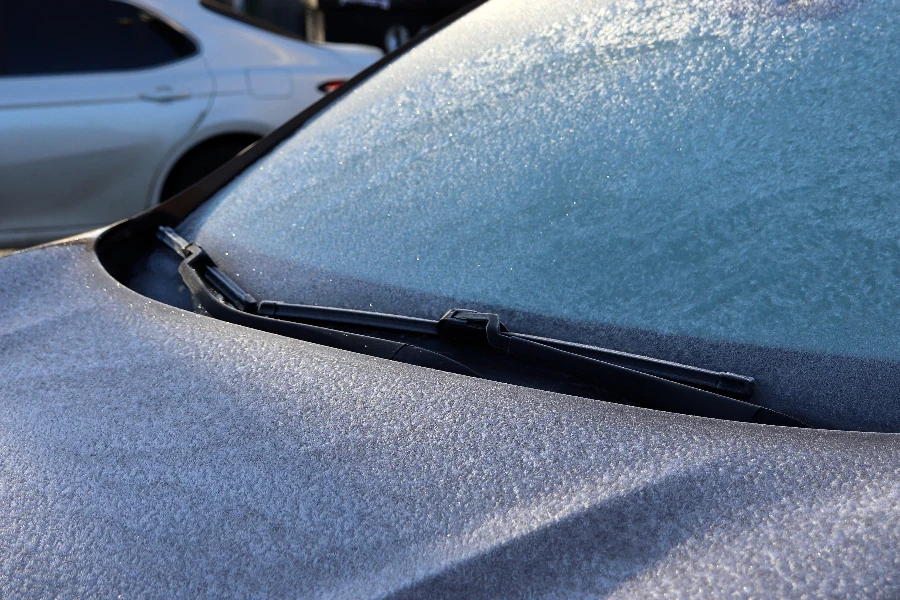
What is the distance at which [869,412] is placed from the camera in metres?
0.98

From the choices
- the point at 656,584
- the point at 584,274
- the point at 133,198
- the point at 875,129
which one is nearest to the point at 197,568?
the point at 656,584

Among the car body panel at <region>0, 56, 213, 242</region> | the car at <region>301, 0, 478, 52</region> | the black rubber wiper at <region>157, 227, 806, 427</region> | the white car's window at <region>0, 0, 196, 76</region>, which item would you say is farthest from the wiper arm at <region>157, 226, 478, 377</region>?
the car at <region>301, 0, 478, 52</region>

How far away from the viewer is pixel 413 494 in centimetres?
86

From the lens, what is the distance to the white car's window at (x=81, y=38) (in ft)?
14.3

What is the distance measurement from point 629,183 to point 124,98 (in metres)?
3.54

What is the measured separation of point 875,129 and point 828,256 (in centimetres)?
19

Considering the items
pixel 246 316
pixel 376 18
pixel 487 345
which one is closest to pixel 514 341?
pixel 487 345

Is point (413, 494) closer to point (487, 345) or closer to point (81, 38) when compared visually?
point (487, 345)

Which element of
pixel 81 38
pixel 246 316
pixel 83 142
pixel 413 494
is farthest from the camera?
pixel 81 38

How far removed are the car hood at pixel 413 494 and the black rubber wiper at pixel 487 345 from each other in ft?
0.24

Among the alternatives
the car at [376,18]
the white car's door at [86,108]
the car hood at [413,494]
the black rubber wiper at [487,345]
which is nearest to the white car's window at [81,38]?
the white car's door at [86,108]

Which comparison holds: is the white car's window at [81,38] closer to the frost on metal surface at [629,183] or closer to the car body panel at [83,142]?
the car body panel at [83,142]

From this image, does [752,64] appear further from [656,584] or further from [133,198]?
[133,198]

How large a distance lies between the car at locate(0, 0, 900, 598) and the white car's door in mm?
2686
